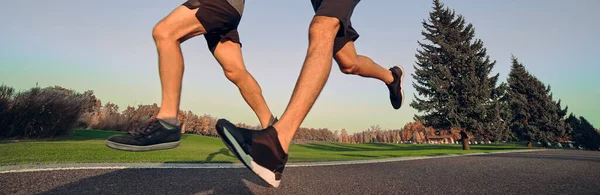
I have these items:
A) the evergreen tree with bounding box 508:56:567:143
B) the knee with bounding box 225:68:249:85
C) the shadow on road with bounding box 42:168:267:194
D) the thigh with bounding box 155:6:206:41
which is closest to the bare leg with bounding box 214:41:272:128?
the knee with bounding box 225:68:249:85

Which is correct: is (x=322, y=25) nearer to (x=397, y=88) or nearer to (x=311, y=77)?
(x=311, y=77)

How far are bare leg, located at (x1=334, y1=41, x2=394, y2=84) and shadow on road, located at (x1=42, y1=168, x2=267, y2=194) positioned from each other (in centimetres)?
118

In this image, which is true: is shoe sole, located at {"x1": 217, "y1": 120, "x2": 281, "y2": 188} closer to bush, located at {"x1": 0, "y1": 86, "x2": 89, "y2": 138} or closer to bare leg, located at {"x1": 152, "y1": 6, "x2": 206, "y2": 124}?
bare leg, located at {"x1": 152, "y1": 6, "x2": 206, "y2": 124}

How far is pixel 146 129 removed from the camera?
72.0 inches

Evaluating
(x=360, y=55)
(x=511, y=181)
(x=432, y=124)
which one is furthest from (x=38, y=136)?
(x=432, y=124)

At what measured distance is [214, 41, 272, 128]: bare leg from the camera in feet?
8.25

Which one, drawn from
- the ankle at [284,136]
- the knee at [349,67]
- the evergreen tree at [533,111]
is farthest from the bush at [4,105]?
the evergreen tree at [533,111]

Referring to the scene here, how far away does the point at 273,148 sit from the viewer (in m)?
1.55

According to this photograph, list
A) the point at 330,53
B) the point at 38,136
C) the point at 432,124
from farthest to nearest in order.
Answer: the point at 432,124, the point at 38,136, the point at 330,53

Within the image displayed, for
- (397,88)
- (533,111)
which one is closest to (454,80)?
(533,111)

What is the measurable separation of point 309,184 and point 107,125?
1418 centimetres

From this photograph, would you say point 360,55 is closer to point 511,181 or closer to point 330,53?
point 330,53

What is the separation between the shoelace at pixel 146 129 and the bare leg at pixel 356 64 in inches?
57.3

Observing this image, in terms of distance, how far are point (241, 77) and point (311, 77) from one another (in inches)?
38.7
